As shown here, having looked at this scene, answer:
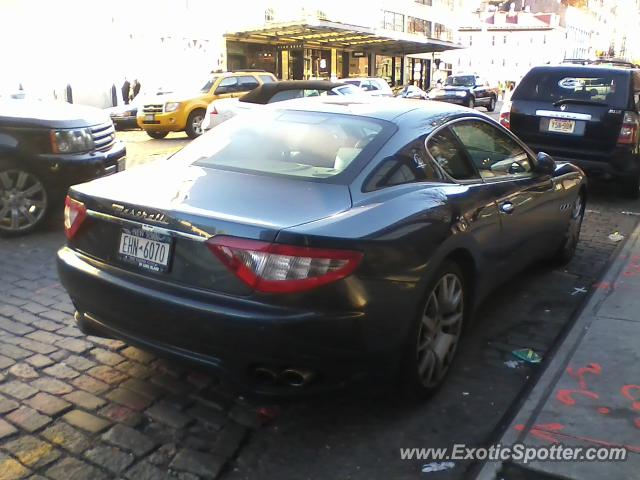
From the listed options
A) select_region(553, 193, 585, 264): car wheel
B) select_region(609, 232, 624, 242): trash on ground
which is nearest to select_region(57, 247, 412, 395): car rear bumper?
select_region(553, 193, 585, 264): car wheel

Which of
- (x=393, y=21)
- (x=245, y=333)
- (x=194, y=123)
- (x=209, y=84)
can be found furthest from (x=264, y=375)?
(x=393, y=21)

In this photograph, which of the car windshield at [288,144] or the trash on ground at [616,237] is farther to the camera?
the trash on ground at [616,237]

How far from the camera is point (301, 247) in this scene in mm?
2605

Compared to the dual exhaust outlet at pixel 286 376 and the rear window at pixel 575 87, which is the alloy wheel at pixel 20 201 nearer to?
the dual exhaust outlet at pixel 286 376

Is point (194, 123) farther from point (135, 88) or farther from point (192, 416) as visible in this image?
point (192, 416)

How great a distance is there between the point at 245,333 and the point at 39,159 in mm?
4353

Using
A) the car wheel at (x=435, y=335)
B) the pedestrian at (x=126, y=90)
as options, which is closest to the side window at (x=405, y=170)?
the car wheel at (x=435, y=335)

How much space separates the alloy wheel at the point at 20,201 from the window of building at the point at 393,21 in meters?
44.2

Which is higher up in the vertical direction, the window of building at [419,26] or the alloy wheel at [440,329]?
the window of building at [419,26]

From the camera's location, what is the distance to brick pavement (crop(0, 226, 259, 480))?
2740 mm

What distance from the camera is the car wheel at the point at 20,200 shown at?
608 cm

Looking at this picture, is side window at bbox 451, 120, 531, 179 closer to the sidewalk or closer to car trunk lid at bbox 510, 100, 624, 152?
the sidewalk

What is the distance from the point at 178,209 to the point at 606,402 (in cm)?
239

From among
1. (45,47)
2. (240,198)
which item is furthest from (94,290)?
(45,47)
